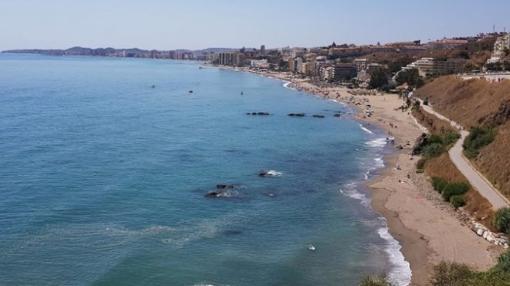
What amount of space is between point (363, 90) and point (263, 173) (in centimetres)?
9302

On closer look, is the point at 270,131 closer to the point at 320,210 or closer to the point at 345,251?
the point at 320,210

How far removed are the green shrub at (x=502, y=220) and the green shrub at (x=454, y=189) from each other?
22.7 ft

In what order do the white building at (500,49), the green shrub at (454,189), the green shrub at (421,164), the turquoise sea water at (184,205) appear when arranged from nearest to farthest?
the turquoise sea water at (184,205) → the green shrub at (454,189) → the green shrub at (421,164) → the white building at (500,49)

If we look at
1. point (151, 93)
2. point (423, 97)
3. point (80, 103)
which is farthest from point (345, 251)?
point (151, 93)

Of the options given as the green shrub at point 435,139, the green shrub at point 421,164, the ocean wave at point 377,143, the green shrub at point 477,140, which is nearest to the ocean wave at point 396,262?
the green shrub at point 477,140

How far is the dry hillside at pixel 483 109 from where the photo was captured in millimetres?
43688

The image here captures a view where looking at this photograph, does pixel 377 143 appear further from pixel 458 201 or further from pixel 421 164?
pixel 458 201

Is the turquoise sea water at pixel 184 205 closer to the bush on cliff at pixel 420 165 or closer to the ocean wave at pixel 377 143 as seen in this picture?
the ocean wave at pixel 377 143

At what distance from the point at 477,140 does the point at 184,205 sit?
25.7 meters

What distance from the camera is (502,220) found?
3394 cm

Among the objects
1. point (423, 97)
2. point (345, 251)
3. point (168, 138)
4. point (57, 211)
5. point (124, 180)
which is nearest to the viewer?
point (345, 251)

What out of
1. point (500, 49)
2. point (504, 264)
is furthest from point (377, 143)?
point (500, 49)

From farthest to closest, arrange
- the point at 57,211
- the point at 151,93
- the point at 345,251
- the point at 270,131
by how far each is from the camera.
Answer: the point at 151,93, the point at 270,131, the point at 57,211, the point at 345,251

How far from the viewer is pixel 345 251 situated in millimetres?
33438
